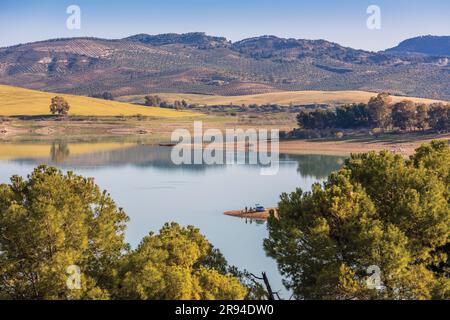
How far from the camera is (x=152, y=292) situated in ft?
68.4

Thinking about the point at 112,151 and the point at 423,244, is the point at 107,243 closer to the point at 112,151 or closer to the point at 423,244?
the point at 423,244

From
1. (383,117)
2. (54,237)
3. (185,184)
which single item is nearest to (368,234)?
(54,237)

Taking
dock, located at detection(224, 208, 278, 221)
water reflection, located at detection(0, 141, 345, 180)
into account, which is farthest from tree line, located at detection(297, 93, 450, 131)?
dock, located at detection(224, 208, 278, 221)

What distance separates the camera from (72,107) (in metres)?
172

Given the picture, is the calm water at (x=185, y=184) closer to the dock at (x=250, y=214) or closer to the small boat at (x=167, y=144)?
the dock at (x=250, y=214)

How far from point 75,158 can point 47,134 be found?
145 feet

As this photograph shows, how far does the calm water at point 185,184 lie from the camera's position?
44.0m

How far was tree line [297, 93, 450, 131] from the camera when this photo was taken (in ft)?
356

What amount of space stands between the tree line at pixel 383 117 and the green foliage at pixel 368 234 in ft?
277

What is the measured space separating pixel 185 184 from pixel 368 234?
4864 centimetres

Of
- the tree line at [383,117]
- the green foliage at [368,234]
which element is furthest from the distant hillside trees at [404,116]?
the green foliage at [368,234]

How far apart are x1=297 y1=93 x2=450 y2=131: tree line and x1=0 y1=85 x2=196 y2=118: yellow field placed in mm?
56460

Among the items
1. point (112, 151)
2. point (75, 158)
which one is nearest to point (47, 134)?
point (112, 151)

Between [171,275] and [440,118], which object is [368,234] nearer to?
[171,275]
